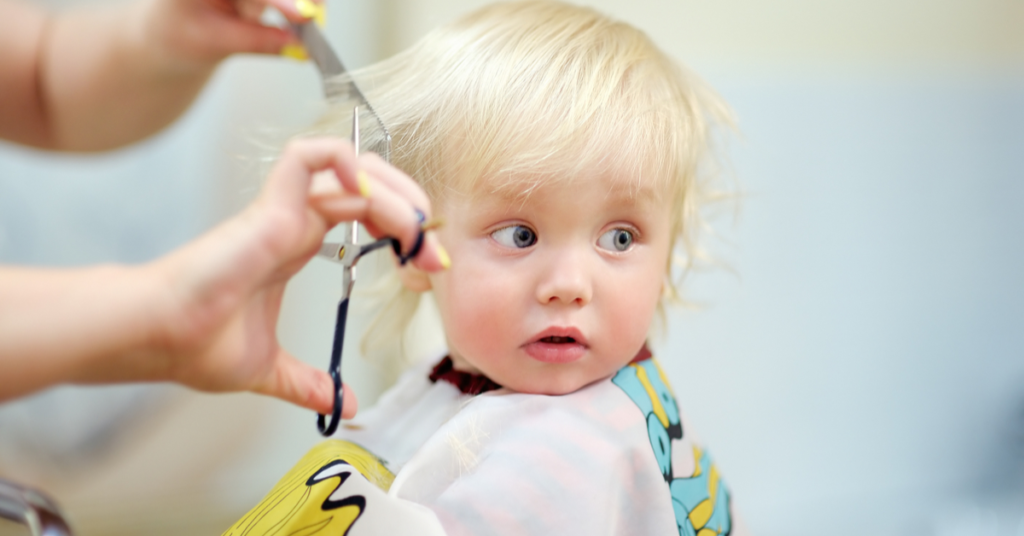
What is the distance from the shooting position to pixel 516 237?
2.03ft

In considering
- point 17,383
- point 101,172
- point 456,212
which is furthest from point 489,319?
point 101,172

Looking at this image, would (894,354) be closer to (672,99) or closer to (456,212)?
(672,99)

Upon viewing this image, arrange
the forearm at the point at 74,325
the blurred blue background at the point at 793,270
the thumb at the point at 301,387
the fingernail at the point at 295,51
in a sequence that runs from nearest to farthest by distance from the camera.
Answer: the forearm at the point at 74,325
the thumb at the point at 301,387
the fingernail at the point at 295,51
the blurred blue background at the point at 793,270

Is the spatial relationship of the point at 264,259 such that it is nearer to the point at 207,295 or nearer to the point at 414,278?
the point at 207,295

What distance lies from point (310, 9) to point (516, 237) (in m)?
0.23

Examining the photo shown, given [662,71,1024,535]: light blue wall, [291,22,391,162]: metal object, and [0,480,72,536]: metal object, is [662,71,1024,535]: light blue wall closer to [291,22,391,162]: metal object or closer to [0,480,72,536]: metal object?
[291,22,391,162]: metal object

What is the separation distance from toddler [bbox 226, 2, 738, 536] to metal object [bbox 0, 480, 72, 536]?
0.50 ft

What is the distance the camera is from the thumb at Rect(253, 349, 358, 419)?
1.35 ft

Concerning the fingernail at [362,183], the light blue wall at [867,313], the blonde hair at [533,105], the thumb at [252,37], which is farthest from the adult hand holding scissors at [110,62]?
the light blue wall at [867,313]

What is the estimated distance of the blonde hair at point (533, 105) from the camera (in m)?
0.60

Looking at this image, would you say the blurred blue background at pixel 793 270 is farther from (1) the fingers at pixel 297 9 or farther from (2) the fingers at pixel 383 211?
(2) the fingers at pixel 383 211

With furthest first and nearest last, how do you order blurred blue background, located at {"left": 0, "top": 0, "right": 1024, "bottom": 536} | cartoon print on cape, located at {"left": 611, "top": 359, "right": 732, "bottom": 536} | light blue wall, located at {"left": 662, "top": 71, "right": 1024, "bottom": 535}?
1. light blue wall, located at {"left": 662, "top": 71, "right": 1024, "bottom": 535}
2. blurred blue background, located at {"left": 0, "top": 0, "right": 1024, "bottom": 536}
3. cartoon print on cape, located at {"left": 611, "top": 359, "right": 732, "bottom": 536}

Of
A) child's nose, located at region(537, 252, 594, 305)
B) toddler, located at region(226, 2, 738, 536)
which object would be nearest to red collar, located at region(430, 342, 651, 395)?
toddler, located at region(226, 2, 738, 536)

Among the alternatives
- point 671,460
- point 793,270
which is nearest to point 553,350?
point 671,460
